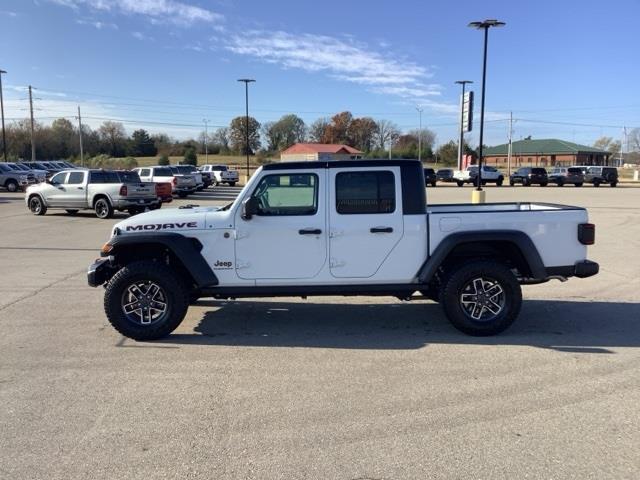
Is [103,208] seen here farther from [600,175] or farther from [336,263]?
[600,175]

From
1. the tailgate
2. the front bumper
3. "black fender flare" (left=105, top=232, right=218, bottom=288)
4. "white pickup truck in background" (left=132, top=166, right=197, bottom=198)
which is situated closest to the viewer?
"black fender flare" (left=105, top=232, right=218, bottom=288)

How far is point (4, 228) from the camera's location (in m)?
16.8

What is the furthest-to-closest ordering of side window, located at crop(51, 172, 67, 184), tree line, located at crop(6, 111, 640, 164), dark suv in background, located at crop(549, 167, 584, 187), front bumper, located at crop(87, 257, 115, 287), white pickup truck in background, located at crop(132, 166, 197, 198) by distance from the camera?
tree line, located at crop(6, 111, 640, 164) < dark suv in background, located at crop(549, 167, 584, 187) < white pickup truck in background, located at crop(132, 166, 197, 198) < side window, located at crop(51, 172, 67, 184) < front bumper, located at crop(87, 257, 115, 287)

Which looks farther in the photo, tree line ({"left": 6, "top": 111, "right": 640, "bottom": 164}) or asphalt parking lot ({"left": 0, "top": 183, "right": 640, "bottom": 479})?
tree line ({"left": 6, "top": 111, "right": 640, "bottom": 164})

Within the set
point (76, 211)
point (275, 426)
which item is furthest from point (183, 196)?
point (275, 426)

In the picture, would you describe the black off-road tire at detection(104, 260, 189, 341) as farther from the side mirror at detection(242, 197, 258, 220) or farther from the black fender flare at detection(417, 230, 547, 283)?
the black fender flare at detection(417, 230, 547, 283)

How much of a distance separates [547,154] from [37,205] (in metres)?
108

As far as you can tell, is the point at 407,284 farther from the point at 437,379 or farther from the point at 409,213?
the point at 437,379

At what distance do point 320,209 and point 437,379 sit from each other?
212 cm

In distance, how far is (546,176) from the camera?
4831 centimetres

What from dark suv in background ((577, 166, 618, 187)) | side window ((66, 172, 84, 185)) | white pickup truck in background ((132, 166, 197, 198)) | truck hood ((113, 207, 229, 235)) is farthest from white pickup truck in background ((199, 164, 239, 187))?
truck hood ((113, 207, 229, 235))

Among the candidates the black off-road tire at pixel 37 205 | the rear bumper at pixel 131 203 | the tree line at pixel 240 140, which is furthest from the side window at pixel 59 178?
the tree line at pixel 240 140

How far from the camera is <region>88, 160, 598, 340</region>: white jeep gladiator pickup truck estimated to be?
5758 millimetres

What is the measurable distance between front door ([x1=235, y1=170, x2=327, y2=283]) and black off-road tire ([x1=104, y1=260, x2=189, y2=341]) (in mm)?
701
